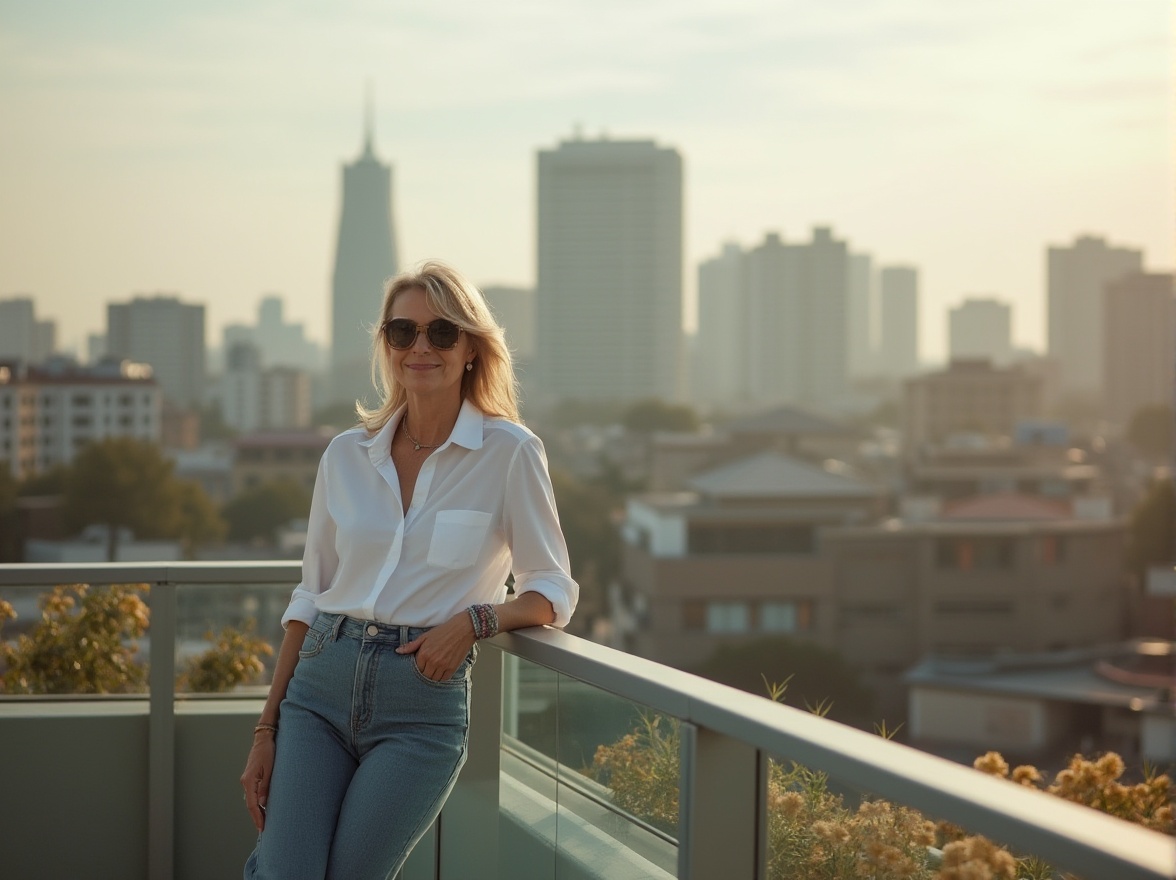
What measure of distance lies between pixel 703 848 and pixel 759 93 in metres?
117

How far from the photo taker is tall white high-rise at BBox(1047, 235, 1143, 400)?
6368 inches

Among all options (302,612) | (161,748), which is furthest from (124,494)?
(302,612)

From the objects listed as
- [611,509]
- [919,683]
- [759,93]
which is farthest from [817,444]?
[919,683]

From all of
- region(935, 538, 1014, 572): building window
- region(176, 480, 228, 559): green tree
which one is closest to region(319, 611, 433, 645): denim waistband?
region(935, 538, 1014, 572): building window

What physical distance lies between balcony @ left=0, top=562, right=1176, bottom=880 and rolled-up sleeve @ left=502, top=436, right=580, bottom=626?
91mm

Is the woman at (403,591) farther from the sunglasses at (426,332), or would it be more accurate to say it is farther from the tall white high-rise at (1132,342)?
the tall white high-rise at (1132,342)

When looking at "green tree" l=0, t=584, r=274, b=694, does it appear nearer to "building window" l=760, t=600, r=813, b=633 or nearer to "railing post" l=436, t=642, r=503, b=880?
"railing post" l=436, t=642, r=503, b=880

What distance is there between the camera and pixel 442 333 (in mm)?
2438

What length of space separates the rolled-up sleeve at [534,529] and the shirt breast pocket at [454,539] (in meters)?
0.07

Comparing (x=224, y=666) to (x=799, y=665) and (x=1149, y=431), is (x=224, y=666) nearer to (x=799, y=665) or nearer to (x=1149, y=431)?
(x=799, y=665)

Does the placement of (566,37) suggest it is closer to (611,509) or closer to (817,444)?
(817,444)

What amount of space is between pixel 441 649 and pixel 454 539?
19 centimetres

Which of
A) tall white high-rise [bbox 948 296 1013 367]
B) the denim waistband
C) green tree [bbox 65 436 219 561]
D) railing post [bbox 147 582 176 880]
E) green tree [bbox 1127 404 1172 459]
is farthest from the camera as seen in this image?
tall white high-rise [bbox 948 296 1013 367]

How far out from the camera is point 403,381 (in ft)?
8.08
